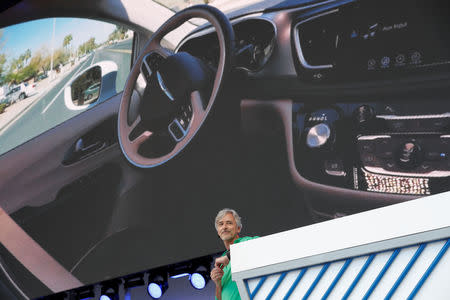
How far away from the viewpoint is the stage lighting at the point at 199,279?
3170mm

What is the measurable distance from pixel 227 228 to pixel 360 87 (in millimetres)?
1013

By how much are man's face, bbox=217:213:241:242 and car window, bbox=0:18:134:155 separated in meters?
1.76

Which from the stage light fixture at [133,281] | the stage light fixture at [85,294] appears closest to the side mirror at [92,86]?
the stage light fixture at [133,281]

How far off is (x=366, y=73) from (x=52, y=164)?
84.1 inches

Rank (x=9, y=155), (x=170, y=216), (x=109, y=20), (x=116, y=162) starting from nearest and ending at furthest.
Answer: (x=170, y=216) < (x=116, y=162) < (x=109, y=20) < (x=9, y=155)

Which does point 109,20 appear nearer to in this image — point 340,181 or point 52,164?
point 52,164

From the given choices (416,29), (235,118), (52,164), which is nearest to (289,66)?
(235,118)

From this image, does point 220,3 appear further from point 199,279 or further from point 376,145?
point 199,279

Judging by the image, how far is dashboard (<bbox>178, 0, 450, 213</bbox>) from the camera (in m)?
2.06

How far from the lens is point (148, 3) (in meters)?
3.12

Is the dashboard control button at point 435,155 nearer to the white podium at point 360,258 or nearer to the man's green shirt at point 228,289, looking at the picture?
the man's green shirt at point 228,289

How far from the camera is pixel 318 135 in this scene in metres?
2.32

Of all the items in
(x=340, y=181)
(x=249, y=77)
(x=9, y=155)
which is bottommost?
(x=9, y=155)

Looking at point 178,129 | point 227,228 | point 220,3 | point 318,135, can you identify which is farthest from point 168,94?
point 227,228
